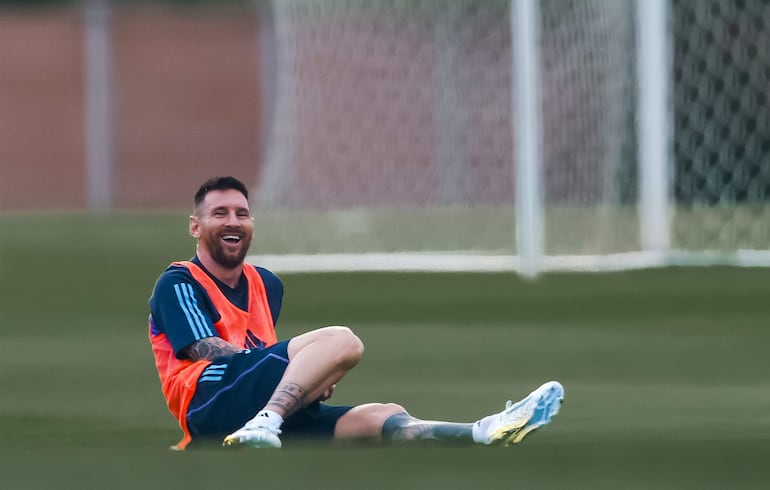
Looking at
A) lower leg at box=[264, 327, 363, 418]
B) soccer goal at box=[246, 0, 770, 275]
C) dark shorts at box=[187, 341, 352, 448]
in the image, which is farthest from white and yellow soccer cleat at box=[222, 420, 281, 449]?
soccer goal at box=[246, 0, 770, 275]

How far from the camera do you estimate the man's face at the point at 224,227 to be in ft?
19.9

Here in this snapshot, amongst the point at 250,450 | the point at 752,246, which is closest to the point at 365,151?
the point at 752,246

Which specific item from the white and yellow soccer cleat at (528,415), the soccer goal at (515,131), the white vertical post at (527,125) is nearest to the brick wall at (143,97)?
the soccer goal at (515,131)

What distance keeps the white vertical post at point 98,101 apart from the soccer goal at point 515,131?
498 inches

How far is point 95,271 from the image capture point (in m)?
15.8

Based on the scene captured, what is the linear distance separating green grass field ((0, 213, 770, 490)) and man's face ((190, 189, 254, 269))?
68 centimetres

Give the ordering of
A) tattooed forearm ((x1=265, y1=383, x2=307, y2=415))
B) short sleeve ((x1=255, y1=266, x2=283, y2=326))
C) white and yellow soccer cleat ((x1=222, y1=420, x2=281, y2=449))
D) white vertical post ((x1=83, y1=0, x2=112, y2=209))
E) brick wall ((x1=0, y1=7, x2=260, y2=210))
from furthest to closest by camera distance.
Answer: brick wall ((x1=0, y1=7, x2=260, y2=210)) → white vertical post ((x1=83, y1=0, x2=112, y2=209)) → short sleeve ((x1=255, y1=266, x2=283, y2=326)) → tattooed forearm ((x1=265, y1=383, x2=307, y2=415)) → white and yellow soccer cleat ((x1=222, y1=420, x2=281, y2=449))

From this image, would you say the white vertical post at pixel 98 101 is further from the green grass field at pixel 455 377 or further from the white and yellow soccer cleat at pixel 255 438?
the white and yellow soccer cleat at pixel 255 438

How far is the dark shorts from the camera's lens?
5.91 meters

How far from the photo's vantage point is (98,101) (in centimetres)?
3102

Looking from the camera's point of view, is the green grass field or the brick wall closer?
the green grass field

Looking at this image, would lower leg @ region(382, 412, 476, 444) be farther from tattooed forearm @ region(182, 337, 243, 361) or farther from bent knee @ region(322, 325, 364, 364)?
tattooed forearm @ region(182, 337, 243, 361)

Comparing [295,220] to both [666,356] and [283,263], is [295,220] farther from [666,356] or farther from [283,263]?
[666,356]

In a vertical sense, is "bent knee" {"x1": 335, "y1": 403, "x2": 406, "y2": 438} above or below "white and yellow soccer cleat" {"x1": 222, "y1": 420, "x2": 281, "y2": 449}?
below
